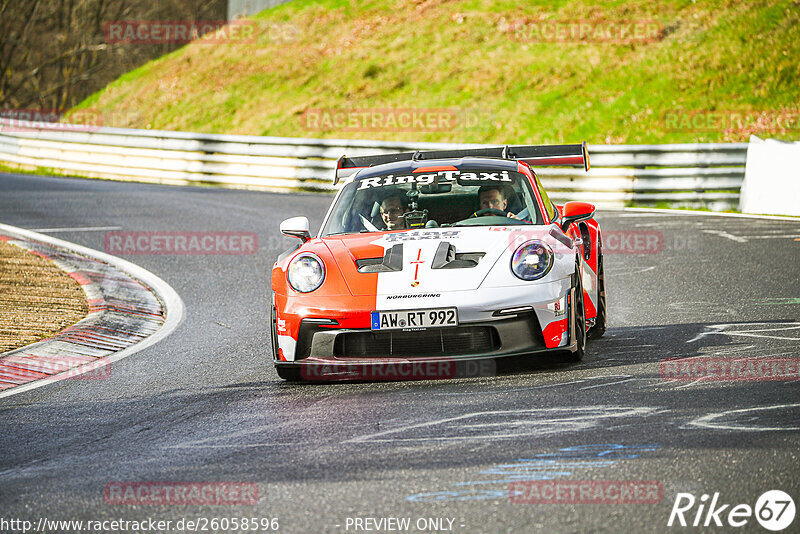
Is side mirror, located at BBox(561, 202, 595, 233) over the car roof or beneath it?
beneath

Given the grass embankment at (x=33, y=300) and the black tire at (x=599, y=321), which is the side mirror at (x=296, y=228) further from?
the grass embankment at (x=33, y=300)

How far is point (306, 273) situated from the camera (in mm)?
6441

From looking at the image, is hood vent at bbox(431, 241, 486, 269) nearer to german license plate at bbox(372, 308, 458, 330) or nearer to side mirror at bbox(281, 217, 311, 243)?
german license plate at bbox(372, 308, 458, 330)

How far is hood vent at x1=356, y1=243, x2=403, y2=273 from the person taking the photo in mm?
6328

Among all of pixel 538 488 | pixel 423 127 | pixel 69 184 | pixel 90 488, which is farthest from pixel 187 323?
pixel 423 127

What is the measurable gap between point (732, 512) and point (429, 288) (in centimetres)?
267

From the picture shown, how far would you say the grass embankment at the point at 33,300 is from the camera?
8.30 m

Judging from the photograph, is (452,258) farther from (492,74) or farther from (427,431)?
(492,74)

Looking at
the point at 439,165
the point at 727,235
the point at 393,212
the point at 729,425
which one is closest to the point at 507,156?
the point at 439,165

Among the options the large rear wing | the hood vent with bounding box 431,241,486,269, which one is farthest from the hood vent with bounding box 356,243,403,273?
the large rear wing

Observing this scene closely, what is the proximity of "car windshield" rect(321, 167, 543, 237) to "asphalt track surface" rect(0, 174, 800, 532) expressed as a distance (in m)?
1.07

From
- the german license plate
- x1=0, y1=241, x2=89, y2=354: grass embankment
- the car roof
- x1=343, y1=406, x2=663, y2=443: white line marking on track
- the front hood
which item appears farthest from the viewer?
x1=0, y1=241, x2=89, y2=354: grass embankment

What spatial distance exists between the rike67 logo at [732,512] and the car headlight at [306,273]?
118 inches

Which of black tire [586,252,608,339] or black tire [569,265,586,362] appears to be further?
black tire [586,252,608,339]
